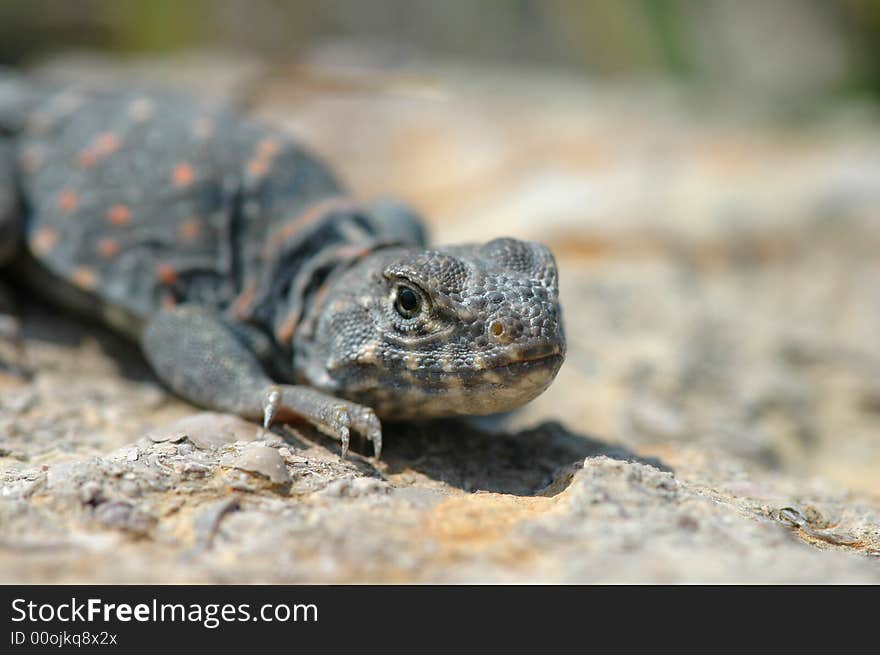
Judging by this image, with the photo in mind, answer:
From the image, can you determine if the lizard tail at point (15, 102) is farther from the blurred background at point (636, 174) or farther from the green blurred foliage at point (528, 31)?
the green blurred foliage at point (528, 31)

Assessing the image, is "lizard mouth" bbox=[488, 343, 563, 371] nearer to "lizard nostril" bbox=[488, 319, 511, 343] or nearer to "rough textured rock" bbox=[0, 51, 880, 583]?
"lizard nostril" bbox=[488, 319, 511, 343]

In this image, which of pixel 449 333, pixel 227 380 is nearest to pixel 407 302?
pixel 449 333

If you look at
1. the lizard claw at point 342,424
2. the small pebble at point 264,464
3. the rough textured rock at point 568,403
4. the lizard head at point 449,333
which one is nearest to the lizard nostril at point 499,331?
the lizard head at point 449,333

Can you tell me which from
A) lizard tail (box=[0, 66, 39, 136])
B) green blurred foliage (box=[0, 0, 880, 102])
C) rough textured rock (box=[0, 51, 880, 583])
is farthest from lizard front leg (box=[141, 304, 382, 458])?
green blurred foliage (box=[0, 0, 880, 102])

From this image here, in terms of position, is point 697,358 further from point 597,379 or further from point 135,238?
point 135,238
